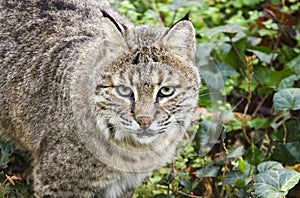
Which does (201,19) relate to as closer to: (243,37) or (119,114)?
(243,37)

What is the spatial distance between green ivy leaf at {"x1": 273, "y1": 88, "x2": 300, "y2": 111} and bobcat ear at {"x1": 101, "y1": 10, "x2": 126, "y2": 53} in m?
1.54

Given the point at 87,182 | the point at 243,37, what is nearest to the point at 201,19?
the point at 243,37

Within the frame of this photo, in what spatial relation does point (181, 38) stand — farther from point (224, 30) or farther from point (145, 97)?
point (224, 30)

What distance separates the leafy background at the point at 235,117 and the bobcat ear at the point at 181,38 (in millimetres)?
667

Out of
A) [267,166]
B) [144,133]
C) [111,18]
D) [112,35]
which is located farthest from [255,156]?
[111,18]

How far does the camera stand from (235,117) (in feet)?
19.4

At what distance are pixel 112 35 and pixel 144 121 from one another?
566 millimetres

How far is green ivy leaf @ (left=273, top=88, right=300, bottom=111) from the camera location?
505 cm

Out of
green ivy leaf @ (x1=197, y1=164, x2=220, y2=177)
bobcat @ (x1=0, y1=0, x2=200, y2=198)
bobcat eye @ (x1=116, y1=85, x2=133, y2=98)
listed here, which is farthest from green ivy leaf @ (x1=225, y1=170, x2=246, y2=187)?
bobcat eye @ (x1=116, y1=85, x2=133, y2=98)

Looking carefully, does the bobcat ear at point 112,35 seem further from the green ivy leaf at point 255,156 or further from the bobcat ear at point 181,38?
the green ivy leaf at point 255,156

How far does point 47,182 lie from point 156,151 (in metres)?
0.74

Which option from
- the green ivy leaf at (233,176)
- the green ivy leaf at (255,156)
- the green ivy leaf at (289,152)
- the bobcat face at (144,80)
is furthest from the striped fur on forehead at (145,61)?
the green ivy leaf at (289,152)

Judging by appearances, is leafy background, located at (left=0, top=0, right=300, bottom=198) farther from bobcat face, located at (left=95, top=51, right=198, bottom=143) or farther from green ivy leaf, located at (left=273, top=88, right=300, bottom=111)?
bobcat face, located at (left=95, top=51, right=198, bottom=143)

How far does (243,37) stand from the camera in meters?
6.19
